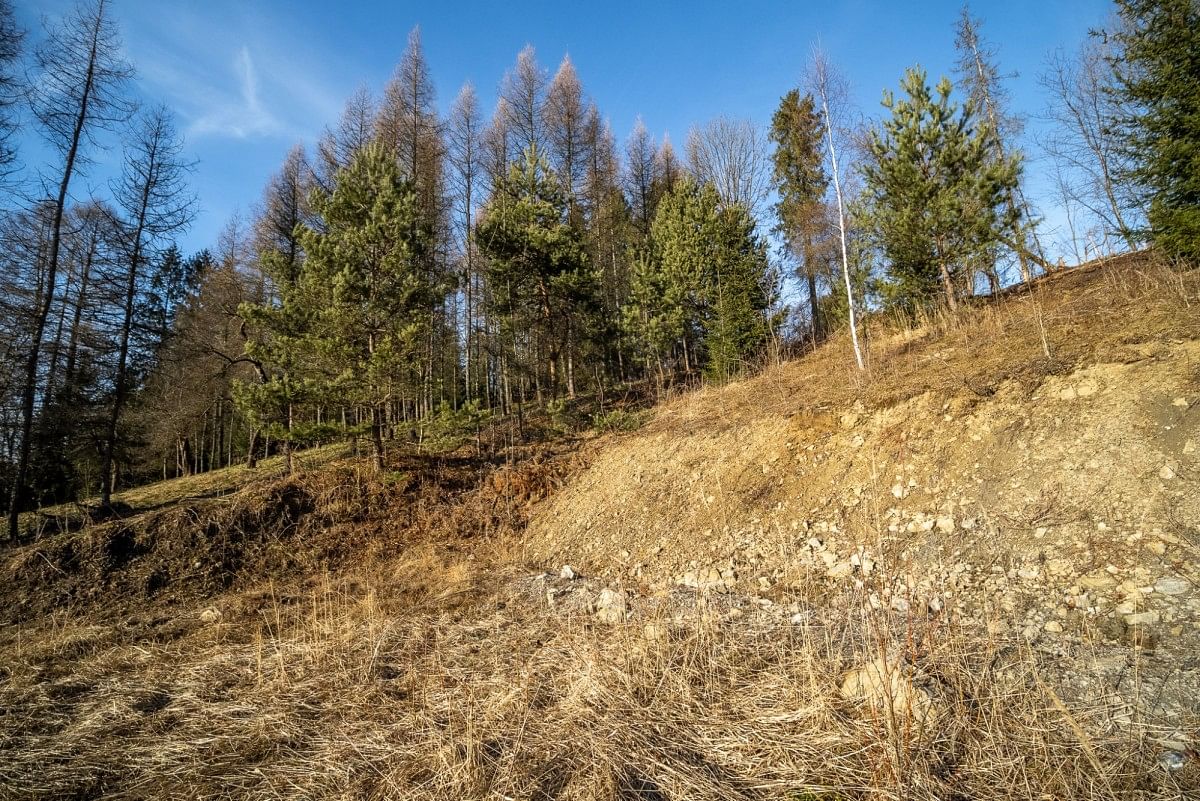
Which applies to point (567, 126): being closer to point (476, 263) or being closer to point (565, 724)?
point (476, 263)

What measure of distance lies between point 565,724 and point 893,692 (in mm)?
1948

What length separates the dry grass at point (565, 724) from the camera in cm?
238

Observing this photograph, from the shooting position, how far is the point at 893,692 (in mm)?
2719

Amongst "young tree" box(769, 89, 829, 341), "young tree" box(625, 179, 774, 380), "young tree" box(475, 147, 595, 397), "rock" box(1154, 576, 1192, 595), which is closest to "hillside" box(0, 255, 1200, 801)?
"rock" box(1154, 576, 1192, 595)

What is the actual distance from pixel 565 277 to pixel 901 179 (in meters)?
8.93

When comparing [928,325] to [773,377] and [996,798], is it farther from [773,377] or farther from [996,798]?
[996,798]

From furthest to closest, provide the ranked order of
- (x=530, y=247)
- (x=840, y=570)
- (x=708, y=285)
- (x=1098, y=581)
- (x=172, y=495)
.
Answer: (x=708, y=285) < (x=530, y=247) < (x=172, y=495) < (x=840, y=570) < (x=1098, y=581)

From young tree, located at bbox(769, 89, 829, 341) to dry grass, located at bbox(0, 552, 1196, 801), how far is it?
18.5m

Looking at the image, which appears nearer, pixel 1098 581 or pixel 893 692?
pixel 893 692

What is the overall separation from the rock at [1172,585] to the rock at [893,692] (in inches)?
108

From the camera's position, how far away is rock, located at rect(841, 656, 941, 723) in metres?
2.48

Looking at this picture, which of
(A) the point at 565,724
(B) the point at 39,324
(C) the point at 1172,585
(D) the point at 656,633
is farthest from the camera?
(B) the point at 39,324

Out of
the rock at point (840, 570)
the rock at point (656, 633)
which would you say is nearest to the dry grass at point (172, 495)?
the rock at point (656, 633)

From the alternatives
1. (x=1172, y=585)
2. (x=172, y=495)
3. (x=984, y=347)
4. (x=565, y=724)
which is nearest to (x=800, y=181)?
(x=984, y=347)
